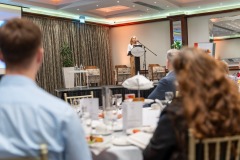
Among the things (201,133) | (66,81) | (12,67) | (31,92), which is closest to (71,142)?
(31,92)

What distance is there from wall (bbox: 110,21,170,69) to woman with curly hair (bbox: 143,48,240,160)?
10961mm

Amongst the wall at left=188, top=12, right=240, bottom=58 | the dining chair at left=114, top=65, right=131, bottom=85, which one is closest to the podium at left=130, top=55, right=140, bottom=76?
the dining chair at left=114, top=65, right=131, bottom=85

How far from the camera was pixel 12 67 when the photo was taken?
1.27 metres

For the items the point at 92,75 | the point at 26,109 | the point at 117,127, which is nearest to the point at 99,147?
the point at 117,127

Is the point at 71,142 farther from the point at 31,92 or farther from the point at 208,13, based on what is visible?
the point at 208,13

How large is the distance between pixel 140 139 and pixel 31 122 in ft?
2.76

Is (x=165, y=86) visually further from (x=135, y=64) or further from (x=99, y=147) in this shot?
(x=135, y=64)

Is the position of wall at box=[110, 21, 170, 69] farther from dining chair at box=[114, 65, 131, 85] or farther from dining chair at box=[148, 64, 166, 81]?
dining chair at box=[114, 65, 131, 85]

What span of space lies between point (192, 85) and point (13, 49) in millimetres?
710

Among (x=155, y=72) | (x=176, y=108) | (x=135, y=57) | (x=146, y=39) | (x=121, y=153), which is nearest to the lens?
(x=176, y=108)

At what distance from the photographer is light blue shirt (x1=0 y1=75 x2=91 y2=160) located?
123 centimetres

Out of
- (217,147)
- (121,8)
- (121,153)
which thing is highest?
(121,8)

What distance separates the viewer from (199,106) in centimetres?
122

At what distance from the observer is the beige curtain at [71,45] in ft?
34.5
